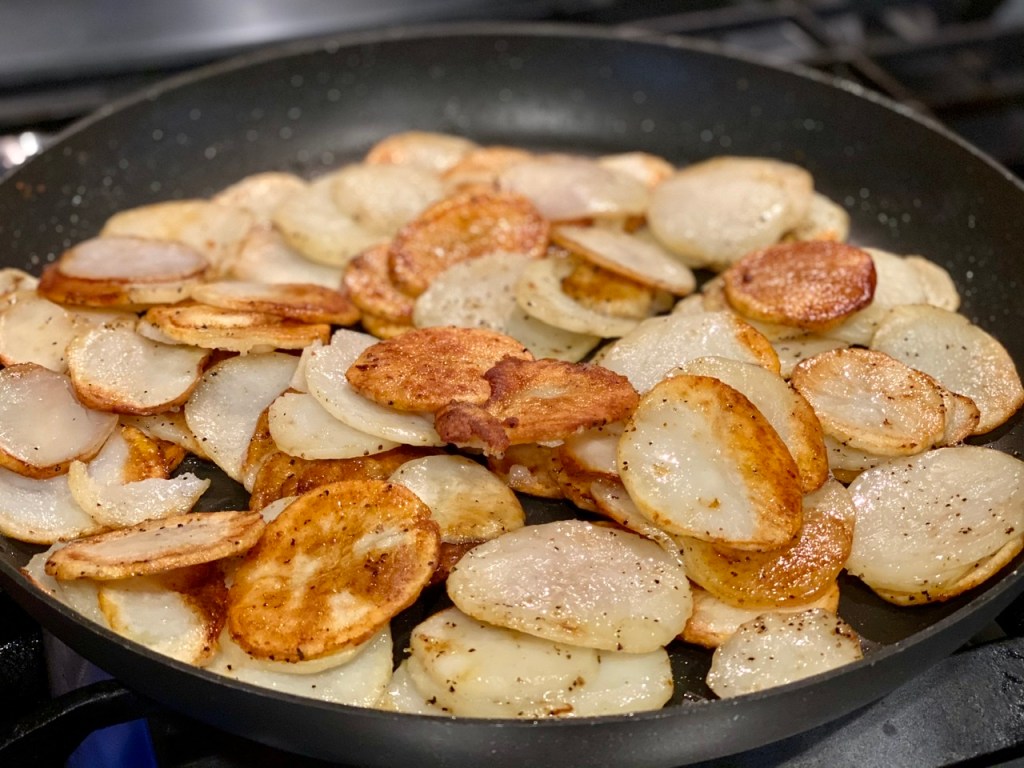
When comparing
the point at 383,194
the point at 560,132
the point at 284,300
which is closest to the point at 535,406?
the point at 284,300

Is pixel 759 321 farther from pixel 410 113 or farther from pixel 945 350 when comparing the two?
pixel 410 113

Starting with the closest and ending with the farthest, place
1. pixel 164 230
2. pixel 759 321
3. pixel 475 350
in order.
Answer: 1. pixel 475 350
2. pixel 759 321
3. pixel 164 230

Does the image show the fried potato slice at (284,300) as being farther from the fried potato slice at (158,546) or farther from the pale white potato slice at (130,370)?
the fried potato slice at (158,546)

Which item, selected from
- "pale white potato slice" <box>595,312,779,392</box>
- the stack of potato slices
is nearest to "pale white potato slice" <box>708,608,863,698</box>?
the stack of potato slices

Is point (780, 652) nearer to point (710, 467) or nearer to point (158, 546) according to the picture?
point (710, 467)

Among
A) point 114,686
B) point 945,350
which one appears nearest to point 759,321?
point 945,350

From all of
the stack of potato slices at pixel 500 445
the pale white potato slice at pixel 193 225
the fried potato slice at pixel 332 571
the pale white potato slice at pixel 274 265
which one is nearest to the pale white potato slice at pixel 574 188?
the stack of potato slices at pixel 500 445
